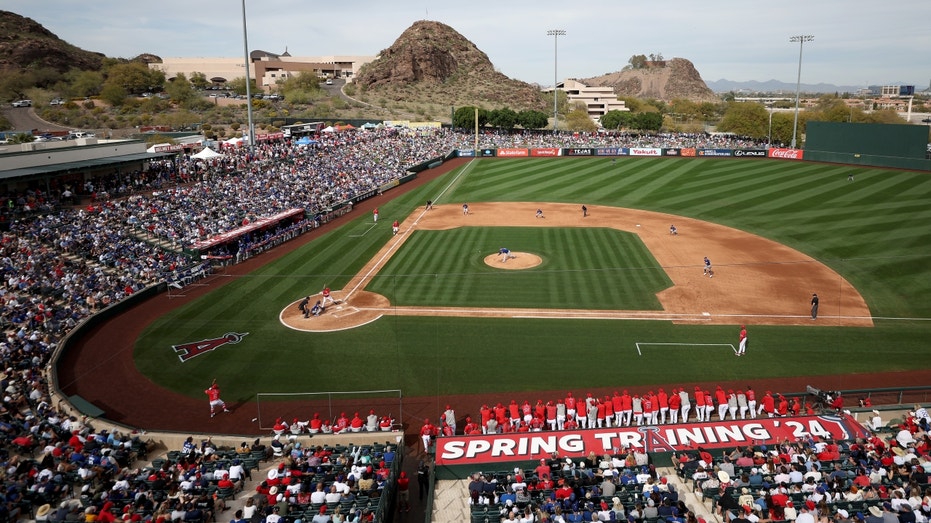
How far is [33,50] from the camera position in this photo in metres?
121

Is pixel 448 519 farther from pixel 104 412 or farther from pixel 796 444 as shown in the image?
pixel 104 412

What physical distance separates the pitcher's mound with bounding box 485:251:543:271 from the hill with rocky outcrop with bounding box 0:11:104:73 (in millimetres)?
119657

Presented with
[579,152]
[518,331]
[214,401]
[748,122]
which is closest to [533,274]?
[518,331]

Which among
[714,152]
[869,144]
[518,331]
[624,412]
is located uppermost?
[869,144]

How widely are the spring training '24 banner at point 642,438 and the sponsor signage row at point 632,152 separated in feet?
204

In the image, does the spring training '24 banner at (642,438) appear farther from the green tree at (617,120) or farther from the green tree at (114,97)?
the green tree at (114,97)

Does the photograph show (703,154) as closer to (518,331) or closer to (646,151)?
(646,151)

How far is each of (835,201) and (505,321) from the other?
34798 mm

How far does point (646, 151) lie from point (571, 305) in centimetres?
5391

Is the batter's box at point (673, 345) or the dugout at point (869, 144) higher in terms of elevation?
the dugout at point (869, 144)

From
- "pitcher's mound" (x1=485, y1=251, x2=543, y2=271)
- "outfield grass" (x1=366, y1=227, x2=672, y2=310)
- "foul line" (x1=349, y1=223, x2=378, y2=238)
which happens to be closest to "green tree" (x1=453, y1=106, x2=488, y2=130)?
"foul line" (x1=349, y1=223, x2=378, y2=238)

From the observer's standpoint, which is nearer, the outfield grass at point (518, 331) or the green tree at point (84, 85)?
the outfield grass at point (518, 331)

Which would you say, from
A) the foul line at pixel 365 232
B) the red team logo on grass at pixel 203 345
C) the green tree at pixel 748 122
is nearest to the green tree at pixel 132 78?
the foul line at pixel 365 232

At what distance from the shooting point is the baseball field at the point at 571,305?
68.7ft
